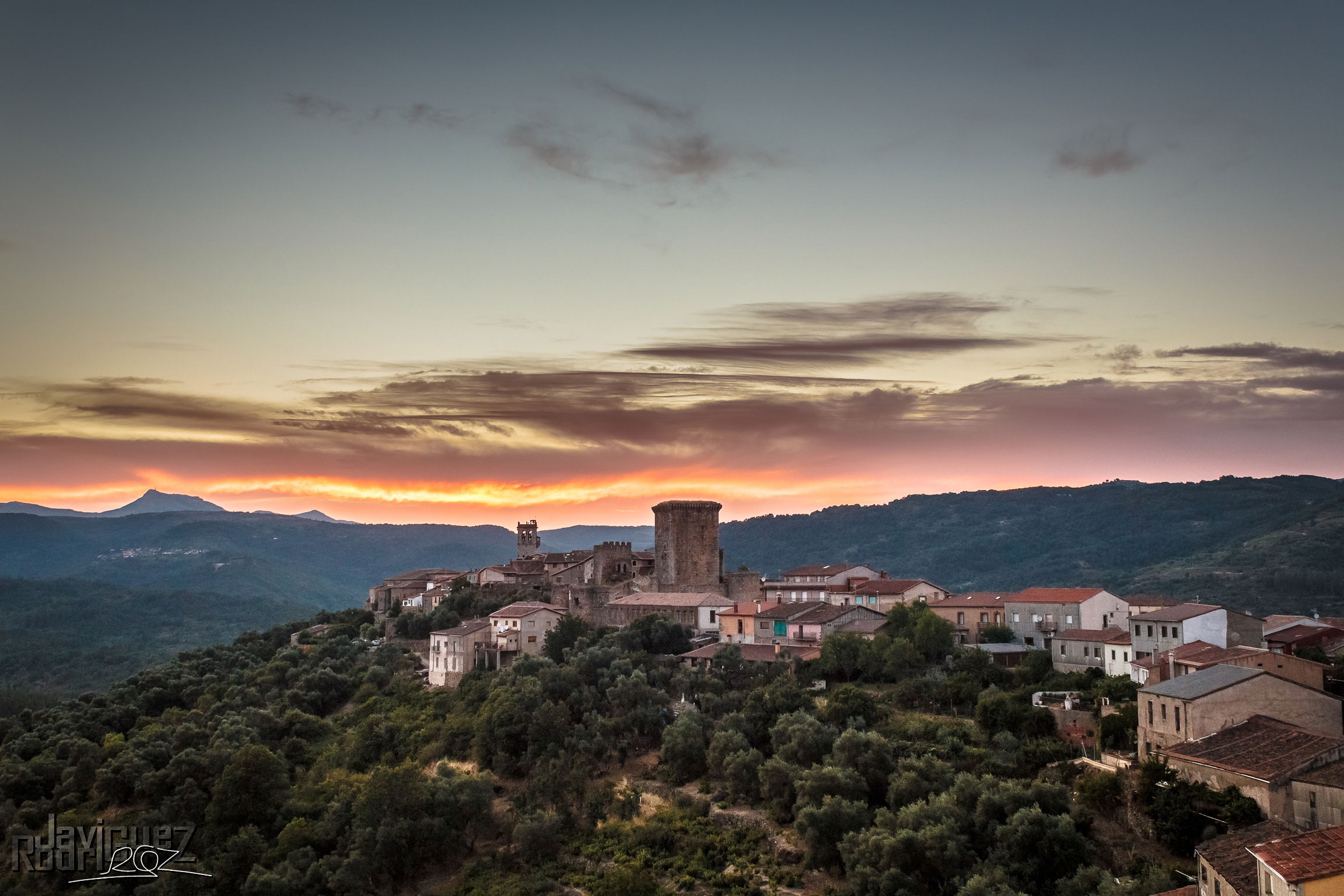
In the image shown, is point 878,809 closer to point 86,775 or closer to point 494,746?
point 494,746

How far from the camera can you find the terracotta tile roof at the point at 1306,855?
18.2 m

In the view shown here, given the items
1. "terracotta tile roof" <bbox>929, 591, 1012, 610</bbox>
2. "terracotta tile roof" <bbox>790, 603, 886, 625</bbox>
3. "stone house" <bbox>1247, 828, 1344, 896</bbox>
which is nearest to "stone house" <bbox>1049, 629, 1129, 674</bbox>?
"terracotta tile roof" <bbox>929, 591, 1012, 610</bbox>

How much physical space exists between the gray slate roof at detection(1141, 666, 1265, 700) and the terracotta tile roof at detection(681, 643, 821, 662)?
16176 millimetres

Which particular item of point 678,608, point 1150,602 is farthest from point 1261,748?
point 678,608

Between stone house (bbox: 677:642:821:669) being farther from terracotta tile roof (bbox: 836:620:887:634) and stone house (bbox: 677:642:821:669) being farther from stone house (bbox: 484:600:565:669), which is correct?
stone house (bbox: 484:600:565:669)

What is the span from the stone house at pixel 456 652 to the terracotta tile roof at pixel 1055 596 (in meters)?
24.5

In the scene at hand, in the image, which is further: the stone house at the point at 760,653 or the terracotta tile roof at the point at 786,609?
the terracotta tile roof at the point at 786,609

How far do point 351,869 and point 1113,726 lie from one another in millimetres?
24432

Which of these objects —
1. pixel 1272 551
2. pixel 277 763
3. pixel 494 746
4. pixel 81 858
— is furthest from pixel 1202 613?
pixel 1272 551

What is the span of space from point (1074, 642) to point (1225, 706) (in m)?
12.8

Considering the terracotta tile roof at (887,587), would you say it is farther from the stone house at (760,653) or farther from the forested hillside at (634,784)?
the stone house at (760,653)

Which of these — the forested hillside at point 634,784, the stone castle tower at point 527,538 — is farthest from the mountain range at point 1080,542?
the forested hillside at point 634,784

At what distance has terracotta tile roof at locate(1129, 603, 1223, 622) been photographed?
38.6m

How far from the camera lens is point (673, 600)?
54.8 m
